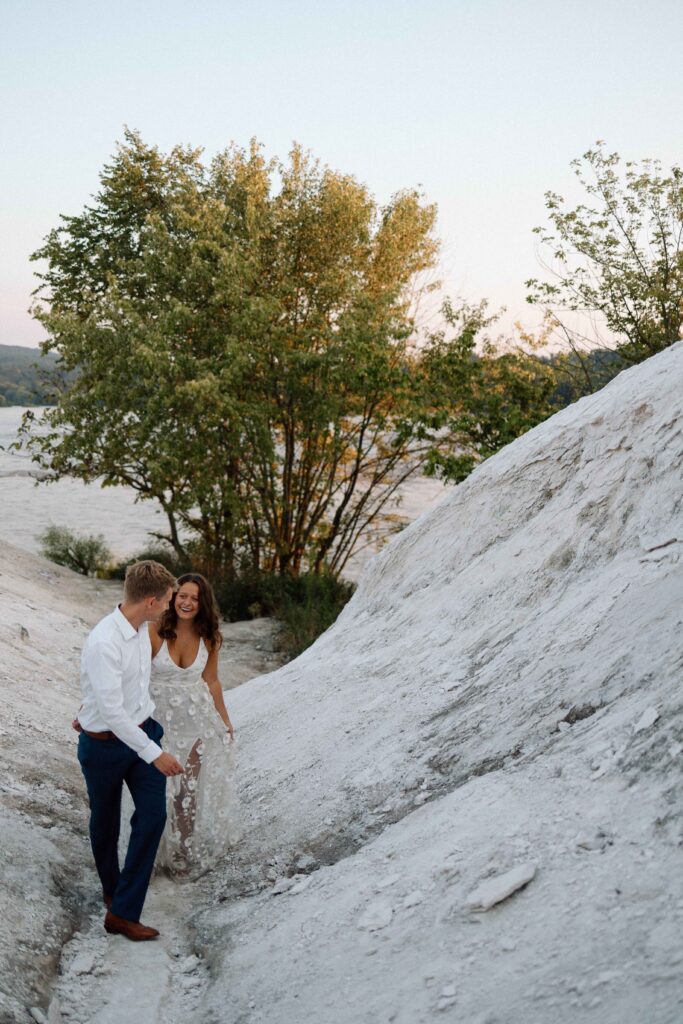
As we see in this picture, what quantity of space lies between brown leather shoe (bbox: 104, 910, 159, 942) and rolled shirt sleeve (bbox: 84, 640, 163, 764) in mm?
828

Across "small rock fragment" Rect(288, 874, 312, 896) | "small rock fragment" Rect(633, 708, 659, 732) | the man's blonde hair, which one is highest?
the man's blonde hair

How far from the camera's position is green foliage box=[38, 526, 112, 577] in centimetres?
1998

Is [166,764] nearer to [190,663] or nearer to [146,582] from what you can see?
[146,582]

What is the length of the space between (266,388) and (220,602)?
3832 mm

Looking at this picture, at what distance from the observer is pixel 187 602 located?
16.4 feet

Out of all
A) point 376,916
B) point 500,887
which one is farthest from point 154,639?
point 500,887

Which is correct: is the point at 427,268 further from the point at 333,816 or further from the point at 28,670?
the point at 333,816

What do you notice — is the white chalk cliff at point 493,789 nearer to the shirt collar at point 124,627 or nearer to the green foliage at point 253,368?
the shirt collar at point 124,627

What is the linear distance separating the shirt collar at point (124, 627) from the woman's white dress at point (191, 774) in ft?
2.89

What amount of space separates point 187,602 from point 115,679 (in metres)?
1.04

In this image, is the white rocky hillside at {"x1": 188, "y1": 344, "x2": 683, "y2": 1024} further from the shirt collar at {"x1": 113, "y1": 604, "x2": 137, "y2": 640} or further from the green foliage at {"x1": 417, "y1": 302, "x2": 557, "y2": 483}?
the green foliage at {"x1": 417, "y1": 302, "x2": 557, "y2": 483}

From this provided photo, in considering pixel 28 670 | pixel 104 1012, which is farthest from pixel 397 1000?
pixel 28 670

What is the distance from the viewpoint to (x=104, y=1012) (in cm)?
368

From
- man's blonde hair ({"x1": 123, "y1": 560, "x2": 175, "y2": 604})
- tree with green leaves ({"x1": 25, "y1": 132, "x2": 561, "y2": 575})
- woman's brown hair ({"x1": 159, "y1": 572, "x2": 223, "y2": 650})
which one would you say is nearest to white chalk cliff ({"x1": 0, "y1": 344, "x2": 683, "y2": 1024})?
woman's brown hair ({"x1": 159, "y1": 572, "x2": 223, "y2": 650})
